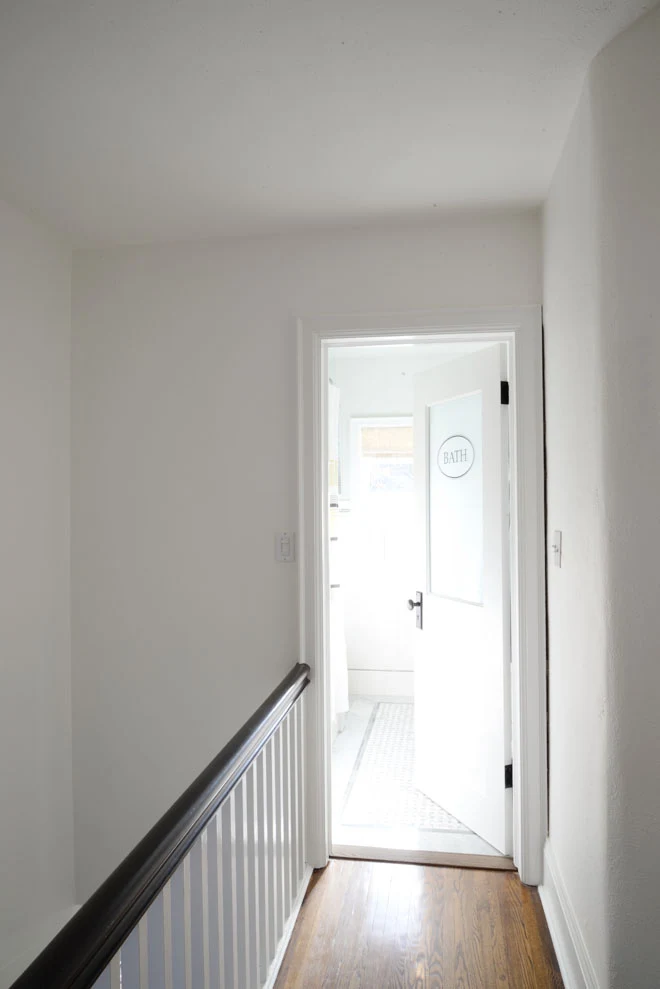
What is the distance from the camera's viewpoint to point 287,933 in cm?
207

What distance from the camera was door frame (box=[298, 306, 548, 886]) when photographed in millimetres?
2381

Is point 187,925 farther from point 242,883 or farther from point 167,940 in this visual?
point 242,883

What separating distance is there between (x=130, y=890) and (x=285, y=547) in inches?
61.9

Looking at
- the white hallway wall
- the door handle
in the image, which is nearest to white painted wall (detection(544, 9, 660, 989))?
the door handle

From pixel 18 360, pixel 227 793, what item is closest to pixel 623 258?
pixel 227 793

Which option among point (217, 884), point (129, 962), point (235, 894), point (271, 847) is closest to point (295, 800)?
point (271, 847)

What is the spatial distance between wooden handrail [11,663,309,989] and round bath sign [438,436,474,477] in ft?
5.34

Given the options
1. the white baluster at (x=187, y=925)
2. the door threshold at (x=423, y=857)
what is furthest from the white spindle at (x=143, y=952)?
the door threshold at (x=423, y=857)

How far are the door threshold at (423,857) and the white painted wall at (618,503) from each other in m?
0.73

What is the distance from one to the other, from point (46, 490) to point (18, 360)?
0.50 m

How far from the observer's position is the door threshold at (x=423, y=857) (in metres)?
2.50

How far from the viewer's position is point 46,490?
8.32 ft

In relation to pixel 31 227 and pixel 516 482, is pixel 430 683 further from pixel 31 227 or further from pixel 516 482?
pixel 31 227

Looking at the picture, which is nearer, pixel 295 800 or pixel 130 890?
pixel 130 890
